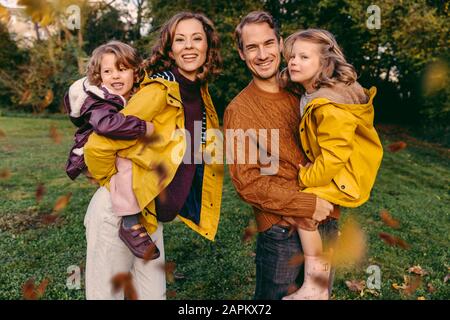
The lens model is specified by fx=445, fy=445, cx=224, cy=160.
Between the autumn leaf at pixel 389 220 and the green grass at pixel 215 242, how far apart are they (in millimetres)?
85

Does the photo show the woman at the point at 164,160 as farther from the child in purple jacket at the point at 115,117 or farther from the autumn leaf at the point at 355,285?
the autumn leaf at the point at 355,285

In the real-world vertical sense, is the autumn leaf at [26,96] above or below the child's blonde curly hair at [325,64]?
below

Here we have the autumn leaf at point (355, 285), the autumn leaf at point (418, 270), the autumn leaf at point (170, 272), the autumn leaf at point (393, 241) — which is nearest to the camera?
the autumn leaf at point (355, 285)

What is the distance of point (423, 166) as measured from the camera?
10.5 meters

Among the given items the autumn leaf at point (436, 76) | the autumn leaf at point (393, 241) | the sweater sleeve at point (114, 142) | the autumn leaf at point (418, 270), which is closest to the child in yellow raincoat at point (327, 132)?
the sweater sleeve at point (114, 142)

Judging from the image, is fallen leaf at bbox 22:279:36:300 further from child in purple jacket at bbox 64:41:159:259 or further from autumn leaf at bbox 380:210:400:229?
autumn leaf at bbox 380:210:400:229

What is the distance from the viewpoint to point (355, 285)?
13.8 ft

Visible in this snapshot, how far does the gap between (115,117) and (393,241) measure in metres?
4.16

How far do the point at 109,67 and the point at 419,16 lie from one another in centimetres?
1079

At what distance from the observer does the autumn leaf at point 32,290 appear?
3867mm

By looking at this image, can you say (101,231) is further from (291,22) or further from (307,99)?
(291,22)

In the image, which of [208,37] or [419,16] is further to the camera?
[419,16]

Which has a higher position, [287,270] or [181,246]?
[287,270]

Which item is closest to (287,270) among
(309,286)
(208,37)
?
(309,286)
